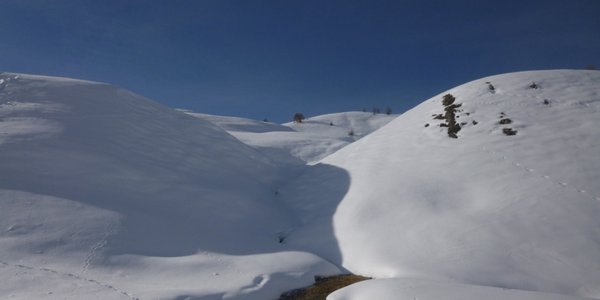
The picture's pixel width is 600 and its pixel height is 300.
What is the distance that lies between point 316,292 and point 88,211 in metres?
4.05

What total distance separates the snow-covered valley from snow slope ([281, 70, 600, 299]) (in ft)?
0.11

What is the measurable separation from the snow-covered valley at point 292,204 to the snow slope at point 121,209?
0.11 feet

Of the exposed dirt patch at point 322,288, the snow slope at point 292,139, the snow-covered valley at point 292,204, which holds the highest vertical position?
the snow slope at point 292,139

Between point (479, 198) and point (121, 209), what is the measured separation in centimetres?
667

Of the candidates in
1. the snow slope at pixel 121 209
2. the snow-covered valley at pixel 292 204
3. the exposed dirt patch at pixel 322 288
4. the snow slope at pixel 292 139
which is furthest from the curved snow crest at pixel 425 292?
the snow slope at pixel 292 139

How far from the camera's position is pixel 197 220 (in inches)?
284

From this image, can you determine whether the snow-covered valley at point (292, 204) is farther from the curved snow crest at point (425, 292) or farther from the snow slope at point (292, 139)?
the snow slope at point (292, 139)

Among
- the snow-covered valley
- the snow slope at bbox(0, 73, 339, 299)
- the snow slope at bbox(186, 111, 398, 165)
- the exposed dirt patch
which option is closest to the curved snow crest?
the snow-covered valley

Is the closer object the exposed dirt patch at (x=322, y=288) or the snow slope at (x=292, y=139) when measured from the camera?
the exposed dirt patch at (x=322, y=288)

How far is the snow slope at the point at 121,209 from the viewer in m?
5.03

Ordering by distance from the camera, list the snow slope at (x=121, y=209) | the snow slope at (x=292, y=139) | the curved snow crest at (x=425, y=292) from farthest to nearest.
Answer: the snow slope at (x=292, y=139)
the snow slope at (x=121, y=209)
the curved snow crest at (x=425, y=292)

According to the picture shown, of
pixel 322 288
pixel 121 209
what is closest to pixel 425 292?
pixel 322 288

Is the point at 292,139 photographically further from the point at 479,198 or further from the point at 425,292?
the point at 425,292

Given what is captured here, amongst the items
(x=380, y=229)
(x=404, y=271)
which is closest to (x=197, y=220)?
(x=380, y=229)
